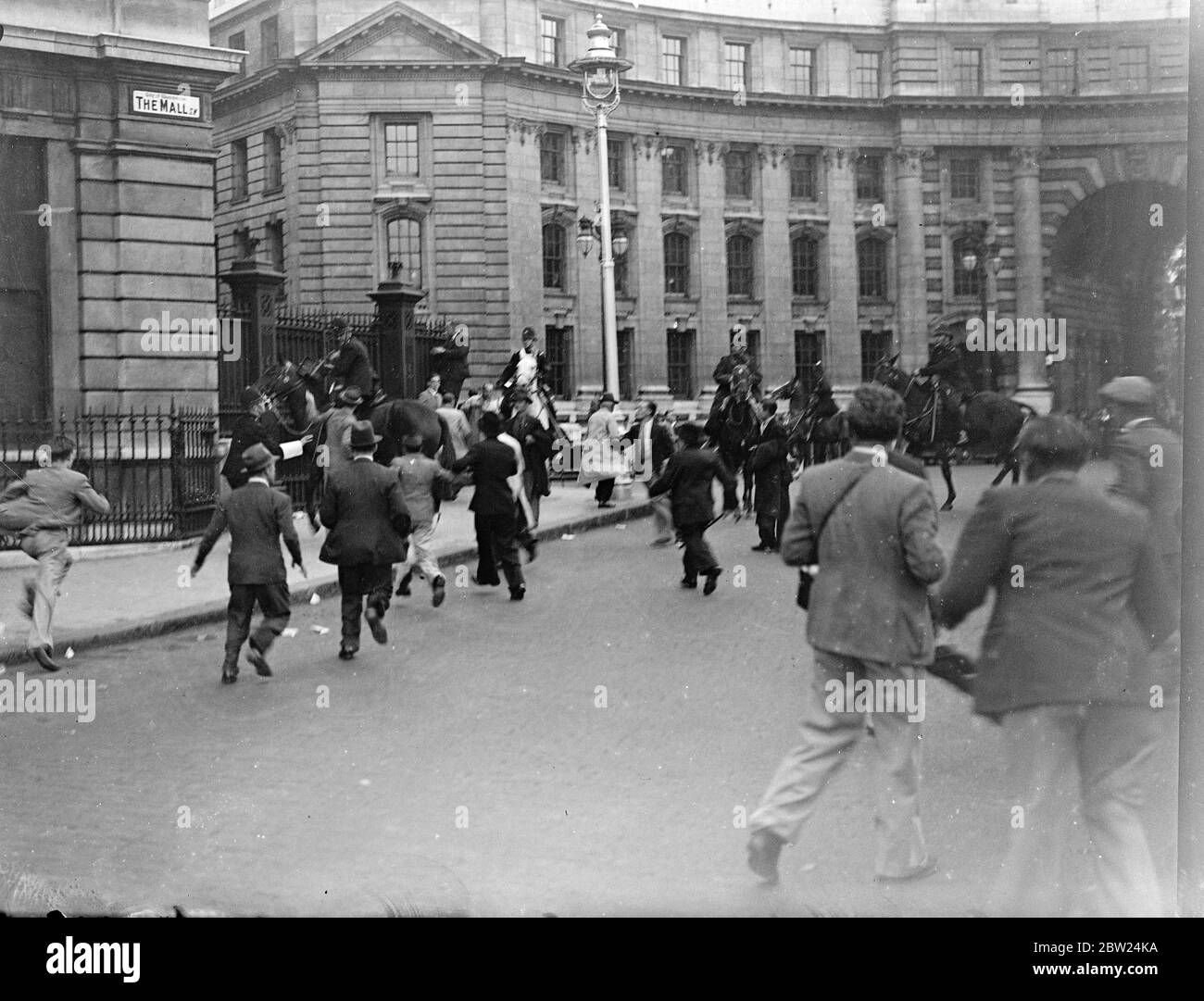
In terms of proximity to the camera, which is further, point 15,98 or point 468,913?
point 15,98

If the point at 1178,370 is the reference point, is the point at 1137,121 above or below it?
above

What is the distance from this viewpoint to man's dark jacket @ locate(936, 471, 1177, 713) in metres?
5.50

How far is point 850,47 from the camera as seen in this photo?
8.78m

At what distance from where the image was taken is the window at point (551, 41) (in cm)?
961

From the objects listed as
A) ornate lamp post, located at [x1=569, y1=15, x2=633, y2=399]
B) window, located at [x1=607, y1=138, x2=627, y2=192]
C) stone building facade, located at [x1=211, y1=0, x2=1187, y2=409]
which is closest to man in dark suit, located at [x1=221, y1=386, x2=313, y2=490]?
stone building facade, located at [x1=211, y1=0, x2=1187, y2=409]

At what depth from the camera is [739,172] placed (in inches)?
355

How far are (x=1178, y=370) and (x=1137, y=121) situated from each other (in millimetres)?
1499

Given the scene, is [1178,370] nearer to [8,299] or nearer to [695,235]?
[695,235]

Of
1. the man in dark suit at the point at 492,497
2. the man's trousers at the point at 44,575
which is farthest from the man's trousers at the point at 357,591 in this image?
the man's trousers at the point at 44,575

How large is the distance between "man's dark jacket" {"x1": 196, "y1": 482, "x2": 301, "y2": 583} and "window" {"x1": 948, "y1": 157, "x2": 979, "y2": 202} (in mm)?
5154
